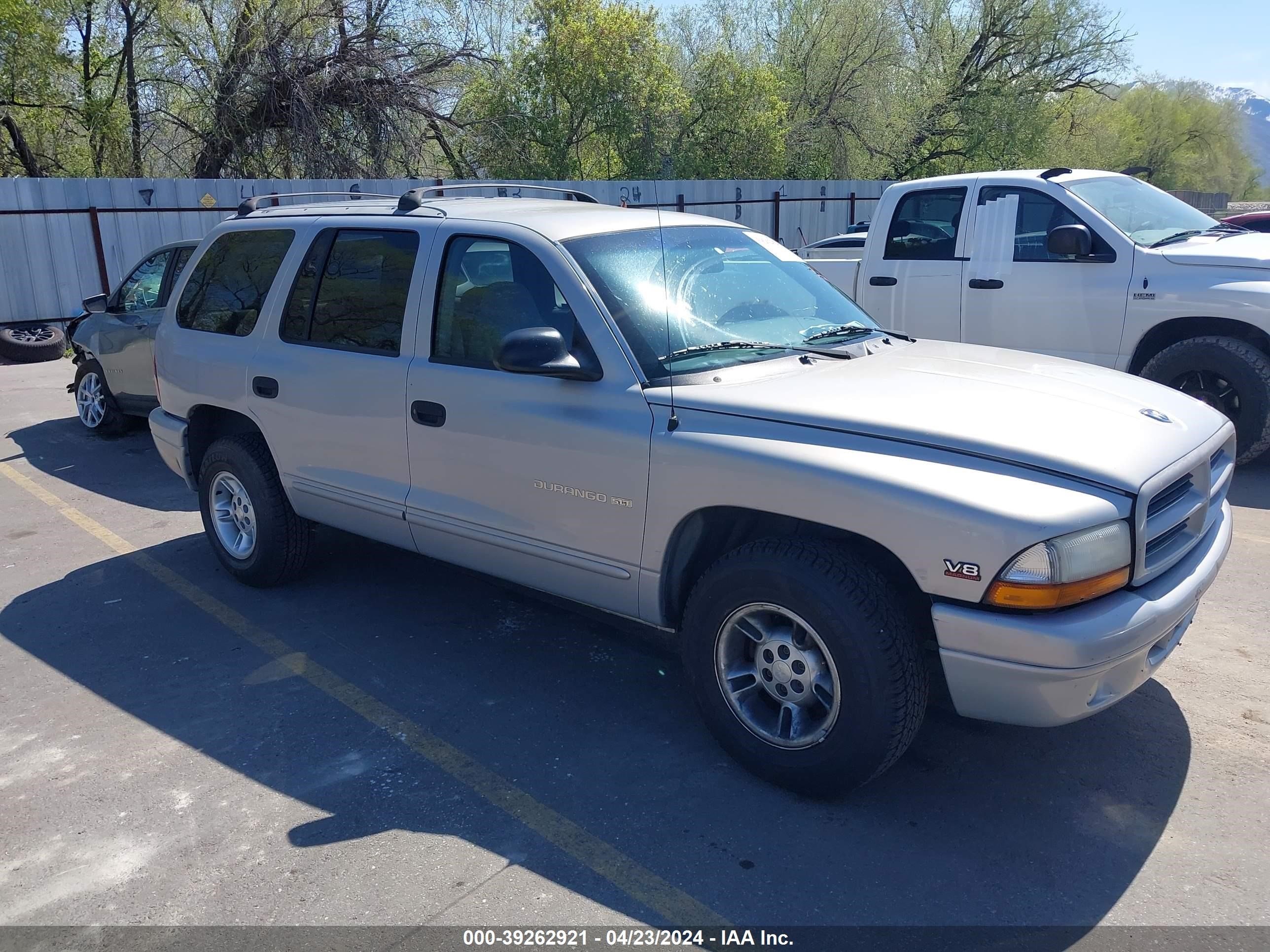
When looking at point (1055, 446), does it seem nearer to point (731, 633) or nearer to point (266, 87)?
point (731, 633)

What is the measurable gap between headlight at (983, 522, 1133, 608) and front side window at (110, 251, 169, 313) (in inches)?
320

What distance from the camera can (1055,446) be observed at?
3.12 meters

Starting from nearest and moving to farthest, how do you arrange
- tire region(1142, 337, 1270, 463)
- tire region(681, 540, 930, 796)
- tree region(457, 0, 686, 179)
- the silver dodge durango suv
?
1. the silver dodge durango suv
2. tire region(681, 540, 930, 796)
3. tire region(1142, 337, 1270, 463)
4. tree region(457, 0, 686, 179)

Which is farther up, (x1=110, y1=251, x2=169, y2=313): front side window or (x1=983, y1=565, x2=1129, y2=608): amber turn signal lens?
(x1=110, y1=251, x2=169, y2=313): front side window

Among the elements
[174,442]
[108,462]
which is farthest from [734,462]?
[108,462]

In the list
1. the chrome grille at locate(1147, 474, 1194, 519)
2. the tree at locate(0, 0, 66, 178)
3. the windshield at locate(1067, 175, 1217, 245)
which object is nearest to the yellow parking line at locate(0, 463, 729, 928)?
the chrome grille at locate(1147, 474, 1194, 519)

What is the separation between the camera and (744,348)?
3.91 meters

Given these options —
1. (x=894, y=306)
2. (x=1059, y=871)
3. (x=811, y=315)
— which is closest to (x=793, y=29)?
(x=894, y=306)

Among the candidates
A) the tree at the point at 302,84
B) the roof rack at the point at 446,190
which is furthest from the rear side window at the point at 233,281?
the tree at the point at 302,84

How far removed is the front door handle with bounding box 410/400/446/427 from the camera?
13.9 feet

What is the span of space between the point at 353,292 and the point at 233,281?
1.08 m

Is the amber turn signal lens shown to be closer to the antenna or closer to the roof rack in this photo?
the antenna

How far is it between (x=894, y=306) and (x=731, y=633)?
17.7 ft

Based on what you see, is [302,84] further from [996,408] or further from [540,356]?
[996,408]
